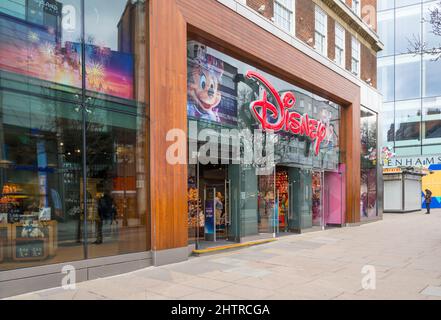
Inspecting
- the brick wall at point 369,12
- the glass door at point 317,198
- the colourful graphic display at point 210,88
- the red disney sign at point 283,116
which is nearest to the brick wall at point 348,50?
the brick wall at point 369,12

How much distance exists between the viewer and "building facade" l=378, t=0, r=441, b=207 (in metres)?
36.5

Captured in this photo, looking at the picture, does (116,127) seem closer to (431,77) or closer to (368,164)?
(368,164)

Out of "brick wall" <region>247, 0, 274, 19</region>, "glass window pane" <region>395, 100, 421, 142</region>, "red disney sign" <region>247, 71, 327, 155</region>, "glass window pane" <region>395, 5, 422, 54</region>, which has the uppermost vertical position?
"glass window pane" <region>395, 5, 422, 54</region>

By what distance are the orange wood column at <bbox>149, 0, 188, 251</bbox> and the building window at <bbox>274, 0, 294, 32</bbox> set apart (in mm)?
5922

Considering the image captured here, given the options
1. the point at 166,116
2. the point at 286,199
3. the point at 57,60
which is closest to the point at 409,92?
the point at 286,199

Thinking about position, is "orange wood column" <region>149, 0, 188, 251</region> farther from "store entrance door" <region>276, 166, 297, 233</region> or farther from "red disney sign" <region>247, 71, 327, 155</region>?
"store entrance door" <region>276, 166, 297, 233</region>

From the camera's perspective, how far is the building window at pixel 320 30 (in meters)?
17.4

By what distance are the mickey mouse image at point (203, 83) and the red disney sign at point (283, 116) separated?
5.27ft

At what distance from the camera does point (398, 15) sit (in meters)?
38.0

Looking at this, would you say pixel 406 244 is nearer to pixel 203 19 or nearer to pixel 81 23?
pixel 203 19

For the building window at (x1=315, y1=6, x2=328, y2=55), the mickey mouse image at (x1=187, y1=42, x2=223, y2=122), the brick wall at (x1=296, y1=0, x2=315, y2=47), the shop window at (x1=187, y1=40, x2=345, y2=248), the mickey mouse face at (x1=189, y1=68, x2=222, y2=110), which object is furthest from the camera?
the building window at (x1=315, y1=6, x2=328, y2=55)

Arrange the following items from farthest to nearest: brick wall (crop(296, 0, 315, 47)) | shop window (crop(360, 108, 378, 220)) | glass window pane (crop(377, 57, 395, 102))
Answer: glass window pane (crop(377, 57, 395, 102)) → shop window (crop(360, 108, 378, 220)) → brick wall (crop(296, 0, 315, 47))

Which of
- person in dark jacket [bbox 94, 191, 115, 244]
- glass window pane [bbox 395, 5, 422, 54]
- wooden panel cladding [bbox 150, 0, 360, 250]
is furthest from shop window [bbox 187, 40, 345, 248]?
glass window pane [bbox 395, 5, 422, 54]
